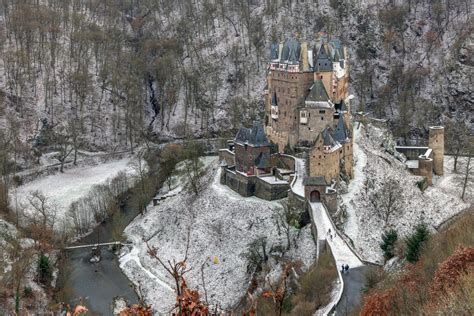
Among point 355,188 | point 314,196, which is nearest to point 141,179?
point 314,196

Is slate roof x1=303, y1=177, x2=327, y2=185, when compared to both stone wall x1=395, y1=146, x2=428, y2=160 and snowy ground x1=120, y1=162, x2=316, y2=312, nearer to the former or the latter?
snowy ground x1=120, y1=162, x2=316, y2=312

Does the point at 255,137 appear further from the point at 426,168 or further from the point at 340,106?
the point at 426,168

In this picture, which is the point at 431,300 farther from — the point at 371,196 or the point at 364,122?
the point at 364,122

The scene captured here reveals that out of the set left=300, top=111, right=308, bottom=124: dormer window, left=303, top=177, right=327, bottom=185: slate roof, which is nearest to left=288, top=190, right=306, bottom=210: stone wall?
left=303, top=177, right=327, bottom=185: slate roof

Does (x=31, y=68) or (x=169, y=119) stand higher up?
(x=31, y=68)

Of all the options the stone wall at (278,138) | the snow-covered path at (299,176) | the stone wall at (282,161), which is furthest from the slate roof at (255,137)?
the snow-covered path at (299,176)

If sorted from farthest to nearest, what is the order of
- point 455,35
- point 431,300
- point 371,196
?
point 455,35
point 371,196
point 431,300

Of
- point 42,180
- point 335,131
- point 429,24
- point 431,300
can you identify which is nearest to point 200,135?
point 42,180
